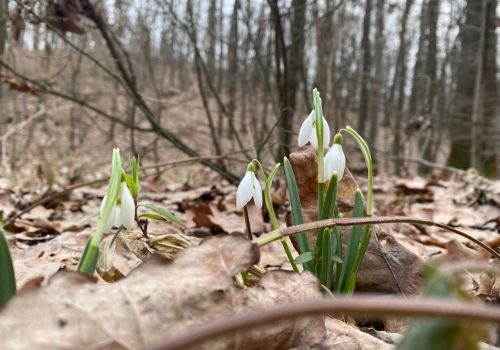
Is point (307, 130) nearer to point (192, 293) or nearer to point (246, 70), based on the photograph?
point (192, 293)

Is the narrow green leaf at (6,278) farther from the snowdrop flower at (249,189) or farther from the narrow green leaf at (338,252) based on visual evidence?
the narrow green leaf at (338,252)

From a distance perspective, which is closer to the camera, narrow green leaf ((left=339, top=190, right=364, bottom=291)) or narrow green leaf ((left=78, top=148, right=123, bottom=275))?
narrow green leaf ((left=78, top=148, right=123, bottom=275))

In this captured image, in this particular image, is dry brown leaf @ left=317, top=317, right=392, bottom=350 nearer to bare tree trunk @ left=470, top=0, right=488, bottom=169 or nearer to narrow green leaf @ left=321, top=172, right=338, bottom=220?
narrow green leaf @ left=321, top=172, right=338, bottom=220

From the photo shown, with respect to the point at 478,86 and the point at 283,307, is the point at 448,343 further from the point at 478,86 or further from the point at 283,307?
the point at 478,86

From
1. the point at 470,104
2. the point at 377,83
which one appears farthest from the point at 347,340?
the point at 377,83

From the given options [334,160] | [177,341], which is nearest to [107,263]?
[334,160]

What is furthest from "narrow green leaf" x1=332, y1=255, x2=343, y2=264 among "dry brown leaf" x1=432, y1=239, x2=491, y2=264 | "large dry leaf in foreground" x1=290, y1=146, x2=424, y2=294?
"dry brown leaf" x1=432, y1=239, x2=491, y2=264
